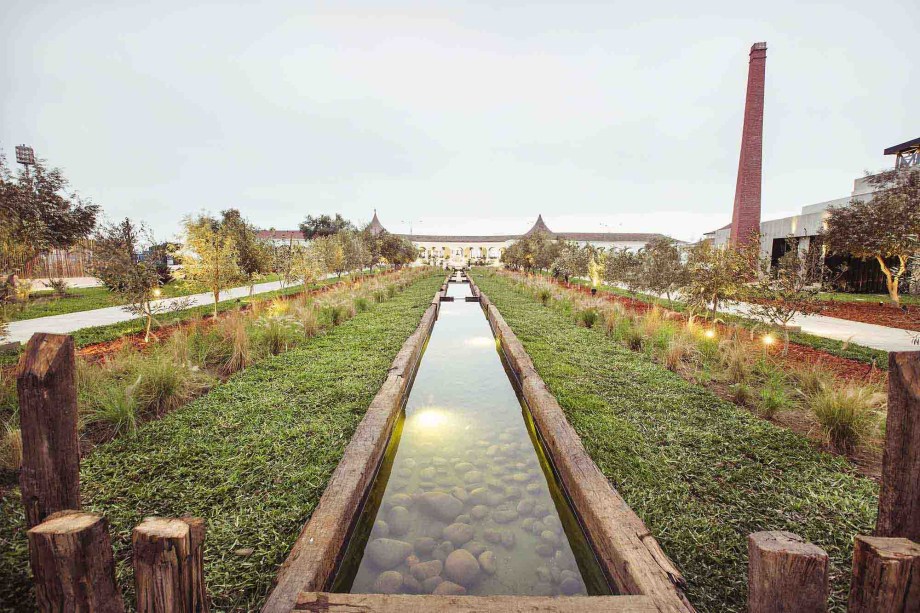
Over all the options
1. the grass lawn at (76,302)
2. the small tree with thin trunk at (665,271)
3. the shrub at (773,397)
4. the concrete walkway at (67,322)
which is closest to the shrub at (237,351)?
the concrete walkway at (67,322)

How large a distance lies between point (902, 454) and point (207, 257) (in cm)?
1031

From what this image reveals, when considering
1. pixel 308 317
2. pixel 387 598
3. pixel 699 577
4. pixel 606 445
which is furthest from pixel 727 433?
pixel 308 317

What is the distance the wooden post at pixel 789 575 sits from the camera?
4.73 feet

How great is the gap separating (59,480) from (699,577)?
9.95 feet

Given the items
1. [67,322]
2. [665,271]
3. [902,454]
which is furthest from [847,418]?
[67,322]

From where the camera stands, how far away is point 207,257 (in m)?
8.69

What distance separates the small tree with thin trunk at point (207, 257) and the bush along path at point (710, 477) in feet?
25.2

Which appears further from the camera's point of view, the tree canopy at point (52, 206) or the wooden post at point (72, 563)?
the tree canopy at point (52, 206)

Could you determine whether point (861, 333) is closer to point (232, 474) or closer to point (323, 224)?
point (232, 474)

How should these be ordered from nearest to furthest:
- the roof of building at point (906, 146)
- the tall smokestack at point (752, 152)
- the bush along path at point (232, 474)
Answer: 1. the bush along path at point (232, 474)
2. the tall smokestack at point (752, 152)
3. the roof of building at point (906, 146)

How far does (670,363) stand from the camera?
614cm

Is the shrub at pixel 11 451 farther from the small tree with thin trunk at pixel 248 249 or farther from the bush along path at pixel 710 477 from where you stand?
the small tree with thin trunk at pixel 248 249

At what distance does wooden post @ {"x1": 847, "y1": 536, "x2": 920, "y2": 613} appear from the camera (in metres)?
1.26

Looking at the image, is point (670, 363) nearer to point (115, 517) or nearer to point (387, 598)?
point (387, 598)
